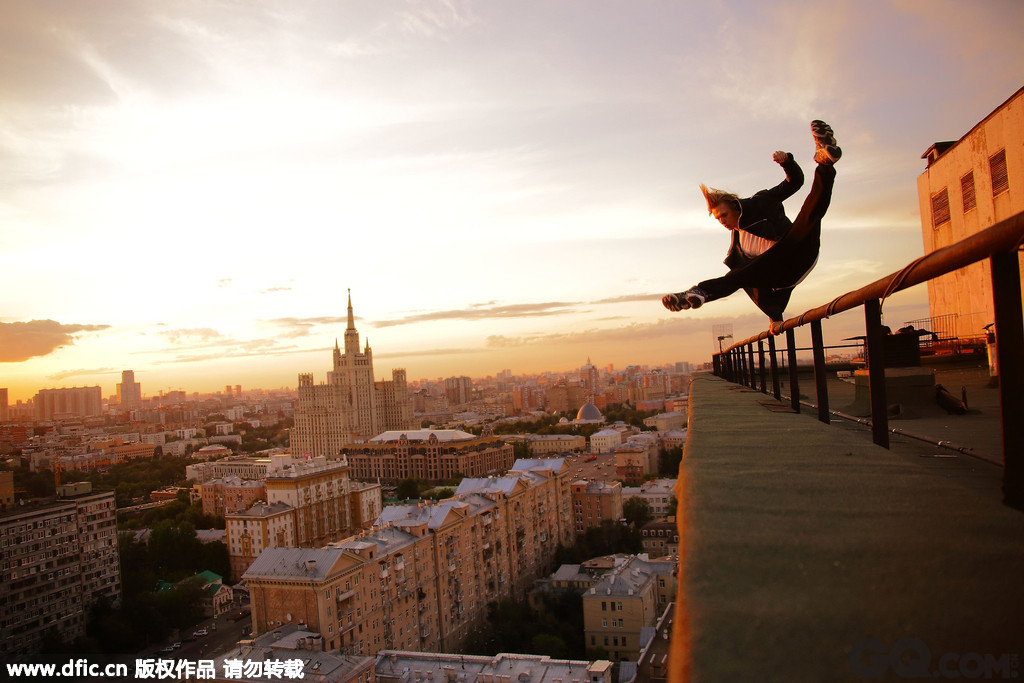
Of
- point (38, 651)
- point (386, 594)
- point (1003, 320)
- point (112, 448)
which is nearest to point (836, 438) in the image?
point (1003, 320)

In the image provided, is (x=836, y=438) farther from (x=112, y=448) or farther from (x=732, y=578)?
(x=112, y=448)

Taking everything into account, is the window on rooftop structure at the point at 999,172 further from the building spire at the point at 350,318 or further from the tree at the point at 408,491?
the building spire at the point at 350,318

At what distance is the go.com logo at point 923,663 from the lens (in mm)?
450

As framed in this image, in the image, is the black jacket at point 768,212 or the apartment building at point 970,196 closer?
the black jacket at point 768,212

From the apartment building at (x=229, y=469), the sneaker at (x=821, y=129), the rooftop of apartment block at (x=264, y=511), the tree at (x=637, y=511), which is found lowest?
the tree at (x=637, y=511)

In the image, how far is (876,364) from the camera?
1313 millimetres

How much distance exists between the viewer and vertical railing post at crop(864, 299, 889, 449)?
1256 millimetres

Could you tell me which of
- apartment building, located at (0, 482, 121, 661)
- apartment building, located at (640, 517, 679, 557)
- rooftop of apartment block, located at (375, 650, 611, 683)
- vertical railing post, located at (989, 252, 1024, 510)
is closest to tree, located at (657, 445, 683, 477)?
apartment building, located at (640, 517, 679, 557)

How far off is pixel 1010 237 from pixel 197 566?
22079mm

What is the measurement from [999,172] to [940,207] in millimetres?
1459

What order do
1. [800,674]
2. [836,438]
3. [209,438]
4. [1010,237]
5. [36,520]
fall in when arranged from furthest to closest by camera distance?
1. [209,438]
2. [36,520]
3. [836,438]
4. [1010,237]
5. [800,674]

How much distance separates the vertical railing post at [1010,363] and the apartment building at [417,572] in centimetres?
1164

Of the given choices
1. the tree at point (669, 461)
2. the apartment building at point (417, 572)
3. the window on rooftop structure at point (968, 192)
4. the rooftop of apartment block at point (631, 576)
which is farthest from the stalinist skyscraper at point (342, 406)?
the window on rooftop structure at point (968, 192)

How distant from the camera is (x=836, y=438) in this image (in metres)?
1.31
